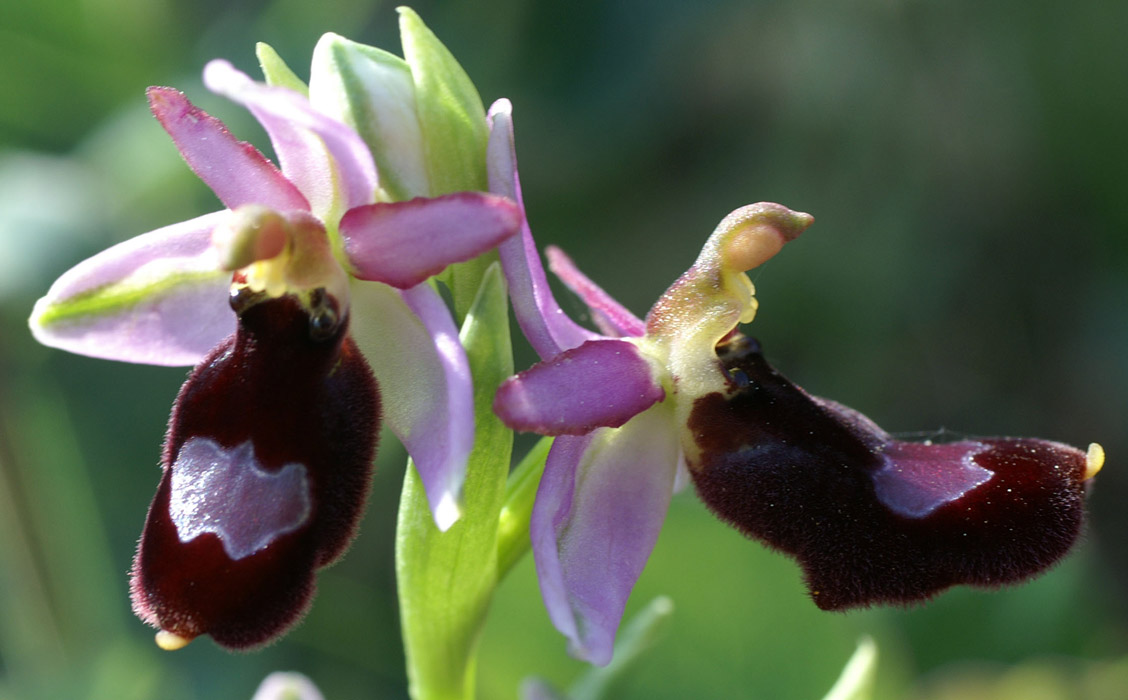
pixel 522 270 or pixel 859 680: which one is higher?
pixel 522 270

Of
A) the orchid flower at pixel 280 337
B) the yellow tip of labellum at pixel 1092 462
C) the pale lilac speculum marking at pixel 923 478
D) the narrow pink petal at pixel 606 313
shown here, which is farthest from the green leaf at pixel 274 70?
the yellow tip of labellum at pixel 1092 462

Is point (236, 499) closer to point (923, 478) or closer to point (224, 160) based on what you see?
point (224, 160)

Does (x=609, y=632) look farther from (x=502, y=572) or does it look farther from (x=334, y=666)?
(x=334, y=666)

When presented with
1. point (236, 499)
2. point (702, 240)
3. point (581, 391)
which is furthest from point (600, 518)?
point (702, 240)

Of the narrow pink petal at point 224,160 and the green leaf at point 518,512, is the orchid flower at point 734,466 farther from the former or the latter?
the narrow pink petal at point 224,160

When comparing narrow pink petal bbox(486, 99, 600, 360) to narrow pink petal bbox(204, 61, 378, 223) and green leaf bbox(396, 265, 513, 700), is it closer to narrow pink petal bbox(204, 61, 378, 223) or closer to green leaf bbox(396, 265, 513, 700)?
green leaf bbox(396, 265, 513, 700)

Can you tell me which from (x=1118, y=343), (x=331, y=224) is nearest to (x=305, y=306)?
(x=331, y=224)
